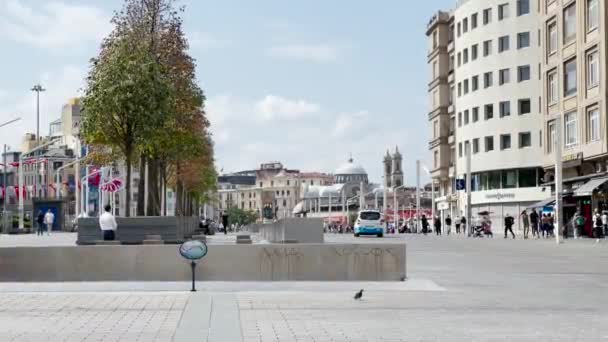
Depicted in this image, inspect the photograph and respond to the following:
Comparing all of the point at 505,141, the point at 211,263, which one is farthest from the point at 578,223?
the point at 211,263

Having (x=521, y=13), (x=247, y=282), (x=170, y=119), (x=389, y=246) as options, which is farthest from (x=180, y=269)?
(x=521, y=13)

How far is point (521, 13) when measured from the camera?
86.2 metres

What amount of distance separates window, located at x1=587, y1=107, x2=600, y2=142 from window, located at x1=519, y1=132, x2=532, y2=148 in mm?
29323

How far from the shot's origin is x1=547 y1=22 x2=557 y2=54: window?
204ft

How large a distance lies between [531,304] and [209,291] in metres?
5.97

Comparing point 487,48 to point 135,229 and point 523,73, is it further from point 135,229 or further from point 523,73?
point 135,229

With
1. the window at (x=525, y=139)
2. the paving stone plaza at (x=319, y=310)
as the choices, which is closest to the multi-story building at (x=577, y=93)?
the window at (x=525, y=139)

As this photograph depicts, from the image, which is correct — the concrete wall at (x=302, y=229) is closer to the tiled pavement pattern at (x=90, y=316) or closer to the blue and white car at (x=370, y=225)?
the tiled pavement pattern at (x=90, y=316)

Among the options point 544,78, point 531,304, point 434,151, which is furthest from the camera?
point 434,151

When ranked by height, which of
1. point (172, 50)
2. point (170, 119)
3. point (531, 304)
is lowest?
point (531, 304)

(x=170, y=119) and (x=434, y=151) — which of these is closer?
(x=170, y=119)

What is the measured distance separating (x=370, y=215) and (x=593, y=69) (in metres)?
21.0

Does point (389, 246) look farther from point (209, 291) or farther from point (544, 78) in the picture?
point (544, 78)

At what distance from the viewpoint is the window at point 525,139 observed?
3354 inches
